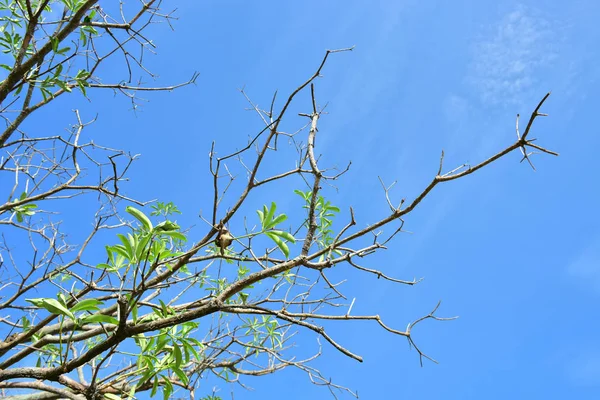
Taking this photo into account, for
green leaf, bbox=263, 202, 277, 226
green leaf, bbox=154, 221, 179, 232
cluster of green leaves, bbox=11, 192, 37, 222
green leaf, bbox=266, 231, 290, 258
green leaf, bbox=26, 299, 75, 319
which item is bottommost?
green leaf, bbox=26, 299, 75, 319

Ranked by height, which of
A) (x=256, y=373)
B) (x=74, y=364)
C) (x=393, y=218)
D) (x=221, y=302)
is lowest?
(x=74, y=364)

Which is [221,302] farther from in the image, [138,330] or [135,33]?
[135,33]

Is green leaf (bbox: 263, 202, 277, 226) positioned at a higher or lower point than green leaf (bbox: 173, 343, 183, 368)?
higher

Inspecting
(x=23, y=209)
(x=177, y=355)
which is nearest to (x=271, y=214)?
(x=177, y=355)

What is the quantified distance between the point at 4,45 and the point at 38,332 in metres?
1.72

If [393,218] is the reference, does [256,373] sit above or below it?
above

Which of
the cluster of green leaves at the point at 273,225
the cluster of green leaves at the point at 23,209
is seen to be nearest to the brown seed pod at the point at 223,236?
the cluster of green leaves at the point at 273,225

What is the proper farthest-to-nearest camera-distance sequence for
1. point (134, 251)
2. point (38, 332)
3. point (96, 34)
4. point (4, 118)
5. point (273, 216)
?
point (96, 34)
point (4, 118)
point (38, 332)
point (273, 216)
point (134, 251)

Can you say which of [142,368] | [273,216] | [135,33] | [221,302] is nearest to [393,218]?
[273,216]

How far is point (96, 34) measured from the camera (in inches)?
132

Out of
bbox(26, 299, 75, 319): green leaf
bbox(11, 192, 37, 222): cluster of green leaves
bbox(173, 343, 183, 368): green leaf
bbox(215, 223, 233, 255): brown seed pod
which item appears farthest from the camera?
bbox(11, 192, 37, 222): cluster of green leaves

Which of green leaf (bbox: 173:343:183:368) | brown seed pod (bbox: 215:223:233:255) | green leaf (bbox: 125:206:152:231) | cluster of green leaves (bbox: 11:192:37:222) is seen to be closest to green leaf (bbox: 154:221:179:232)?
green leaf (bbox: 125:206:152:231)

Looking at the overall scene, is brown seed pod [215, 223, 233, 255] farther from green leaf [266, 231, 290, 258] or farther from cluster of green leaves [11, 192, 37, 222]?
cluster of green leaves [11, 192, 37, 222]

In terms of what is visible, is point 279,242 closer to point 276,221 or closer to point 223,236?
point 276,221
